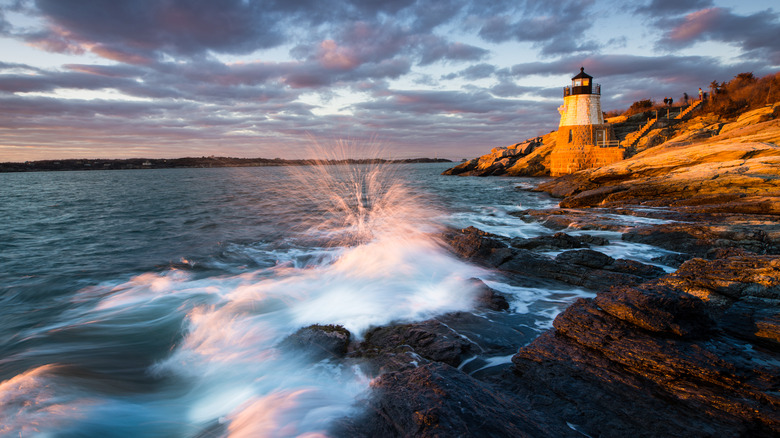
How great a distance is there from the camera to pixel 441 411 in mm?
3424

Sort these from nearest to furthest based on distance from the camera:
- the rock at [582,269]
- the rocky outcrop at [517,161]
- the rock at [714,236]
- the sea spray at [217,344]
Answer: the sea spray at [217,344] < the rock at [582,269] < the rock at [714,236] < the rocky outcrop at [517,161]

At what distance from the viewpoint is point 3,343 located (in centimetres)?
693

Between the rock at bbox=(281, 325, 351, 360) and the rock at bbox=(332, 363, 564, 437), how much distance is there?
1598 millimetres

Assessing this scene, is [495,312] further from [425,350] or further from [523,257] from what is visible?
[523,257]

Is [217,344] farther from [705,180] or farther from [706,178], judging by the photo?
[706,178]

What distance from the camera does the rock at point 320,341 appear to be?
5.68 meters

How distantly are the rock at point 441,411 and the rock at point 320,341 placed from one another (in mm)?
1598

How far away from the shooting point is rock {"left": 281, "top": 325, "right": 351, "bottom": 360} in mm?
5676

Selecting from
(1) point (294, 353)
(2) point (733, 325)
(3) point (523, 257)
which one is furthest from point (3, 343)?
(2) point (733, 325)

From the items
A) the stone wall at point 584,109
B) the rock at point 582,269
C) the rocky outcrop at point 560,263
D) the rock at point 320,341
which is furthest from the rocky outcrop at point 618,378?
the stone wall at point 584,109

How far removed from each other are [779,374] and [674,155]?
78.0 ft

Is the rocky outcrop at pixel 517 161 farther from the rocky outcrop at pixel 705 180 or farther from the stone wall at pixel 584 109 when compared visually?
the rocky outcrop at pixel 705 180

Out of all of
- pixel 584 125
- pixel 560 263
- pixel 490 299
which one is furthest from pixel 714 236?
pixel 584 125

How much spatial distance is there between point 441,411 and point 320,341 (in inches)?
119
